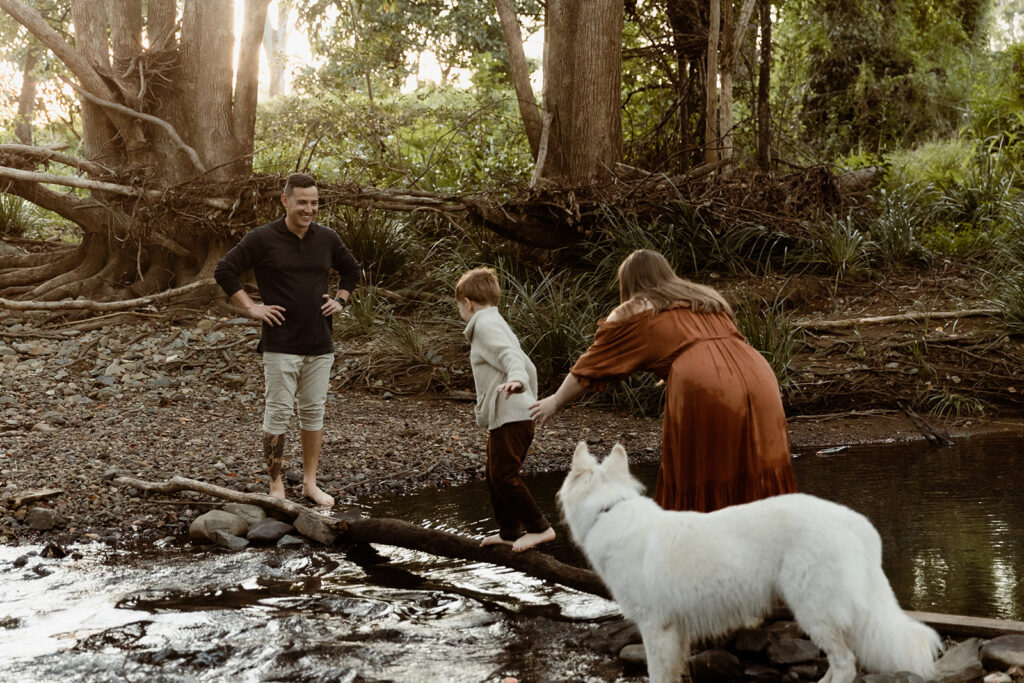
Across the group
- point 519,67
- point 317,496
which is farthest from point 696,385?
point 519,67

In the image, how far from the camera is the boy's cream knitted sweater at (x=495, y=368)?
5.14 metres

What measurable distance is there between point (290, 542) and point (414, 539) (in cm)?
103

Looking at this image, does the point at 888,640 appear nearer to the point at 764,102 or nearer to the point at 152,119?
the point at 152,119

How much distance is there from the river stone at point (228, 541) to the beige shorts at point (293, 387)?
84 centimetres

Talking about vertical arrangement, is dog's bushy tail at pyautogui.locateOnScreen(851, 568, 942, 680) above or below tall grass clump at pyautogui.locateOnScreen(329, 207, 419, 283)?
below

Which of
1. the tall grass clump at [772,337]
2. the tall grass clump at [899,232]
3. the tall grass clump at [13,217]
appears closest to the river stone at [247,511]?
the tall grass clump at [772,337]

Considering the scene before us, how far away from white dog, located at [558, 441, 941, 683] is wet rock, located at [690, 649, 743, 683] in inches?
14.9

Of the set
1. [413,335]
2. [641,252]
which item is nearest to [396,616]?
[641,252]

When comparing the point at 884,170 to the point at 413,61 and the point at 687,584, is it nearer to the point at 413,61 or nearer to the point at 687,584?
the point at 413,61

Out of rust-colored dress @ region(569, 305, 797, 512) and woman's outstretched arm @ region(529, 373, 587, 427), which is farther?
woman's outstretched arm @ region(529, 373, 587, 427)

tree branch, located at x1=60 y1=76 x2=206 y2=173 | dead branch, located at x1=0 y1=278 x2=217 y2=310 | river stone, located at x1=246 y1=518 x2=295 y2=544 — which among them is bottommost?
river stone, located at x1=246 y1=518 x2=295 y2=544

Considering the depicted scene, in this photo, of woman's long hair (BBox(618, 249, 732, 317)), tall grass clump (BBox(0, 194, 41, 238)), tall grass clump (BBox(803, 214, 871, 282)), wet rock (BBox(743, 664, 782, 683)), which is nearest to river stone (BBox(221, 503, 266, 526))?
woman's long hair (BBox(618, 249, 732, 317))

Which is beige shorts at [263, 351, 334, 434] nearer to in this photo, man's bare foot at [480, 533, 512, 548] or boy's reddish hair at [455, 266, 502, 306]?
boy's reddish hair at [455, 266, 502, 306]

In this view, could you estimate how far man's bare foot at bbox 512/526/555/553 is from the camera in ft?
16.6
